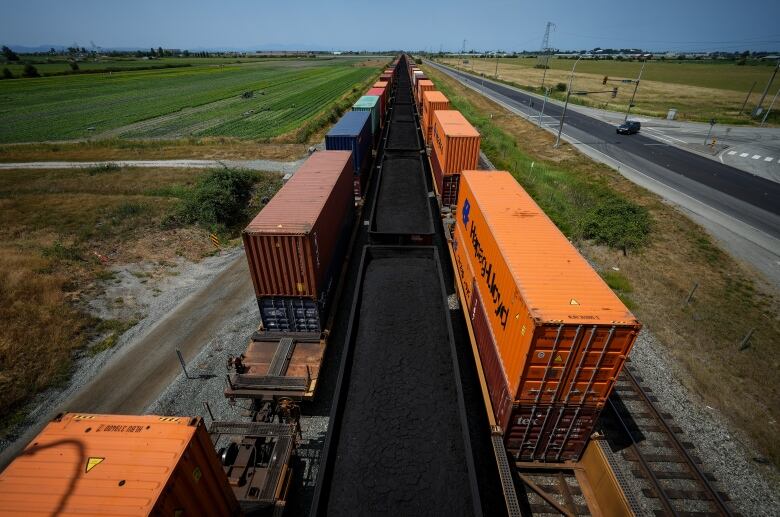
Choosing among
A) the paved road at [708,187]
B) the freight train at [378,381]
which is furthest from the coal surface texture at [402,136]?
the paved road at [708,187]

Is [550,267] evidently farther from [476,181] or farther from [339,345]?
[339,345]

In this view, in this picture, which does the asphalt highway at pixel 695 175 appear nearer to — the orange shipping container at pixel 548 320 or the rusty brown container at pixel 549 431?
the orange shipping container at pixel 548 320

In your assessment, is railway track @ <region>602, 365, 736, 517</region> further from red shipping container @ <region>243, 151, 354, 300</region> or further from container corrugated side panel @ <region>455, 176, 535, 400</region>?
red shipping container @ <region>243, 151, 354, 300</region>

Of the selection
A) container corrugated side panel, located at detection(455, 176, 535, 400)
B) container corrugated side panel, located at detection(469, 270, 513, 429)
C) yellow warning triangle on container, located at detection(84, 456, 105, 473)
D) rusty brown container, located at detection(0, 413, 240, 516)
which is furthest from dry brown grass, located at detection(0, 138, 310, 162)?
yellow warning triangle on container, located at detection(84, 456, 105, 473)

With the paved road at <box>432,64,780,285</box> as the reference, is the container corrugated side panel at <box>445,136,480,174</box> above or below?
above

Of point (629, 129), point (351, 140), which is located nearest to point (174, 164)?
point (351, 140)

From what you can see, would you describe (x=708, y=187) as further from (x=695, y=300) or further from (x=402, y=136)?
(x=402, y=136)
